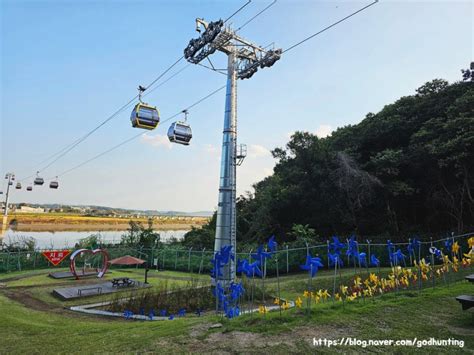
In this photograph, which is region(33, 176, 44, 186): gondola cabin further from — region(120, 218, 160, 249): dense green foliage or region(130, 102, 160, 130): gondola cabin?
region(130, 102, 160, 130): gondola cabin

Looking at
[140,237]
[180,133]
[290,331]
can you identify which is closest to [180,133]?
[180,133]

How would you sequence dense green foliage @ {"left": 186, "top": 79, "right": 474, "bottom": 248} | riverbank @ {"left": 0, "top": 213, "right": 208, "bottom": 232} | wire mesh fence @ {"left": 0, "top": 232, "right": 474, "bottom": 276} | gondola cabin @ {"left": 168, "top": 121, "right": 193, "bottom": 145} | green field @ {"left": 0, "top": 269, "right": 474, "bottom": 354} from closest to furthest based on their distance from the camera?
green field @ {"left": 0, "top": 269, "right": 474, "bottom": 354} → gondola cabin @ {"left": 168, "top": 121, "right": 193, "bottom": 145} → wire mesh fence @ {"left": 0, "top": 232, "right": 474, "bottom": 276} → dense green foliage @ {"left": 186, "top": 79, "right": 474, "bottom": 248} → riverbank @ {"left": 0, "top": 213, "right": 208, "bottom": 232}

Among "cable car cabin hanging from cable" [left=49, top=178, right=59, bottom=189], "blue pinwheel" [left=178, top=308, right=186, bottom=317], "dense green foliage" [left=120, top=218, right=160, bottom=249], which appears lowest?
"blue pinwheel" [left=178, top=308, right=186, bottom=317]

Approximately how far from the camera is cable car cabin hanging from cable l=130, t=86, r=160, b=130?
8.88 meters

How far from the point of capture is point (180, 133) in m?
9.83

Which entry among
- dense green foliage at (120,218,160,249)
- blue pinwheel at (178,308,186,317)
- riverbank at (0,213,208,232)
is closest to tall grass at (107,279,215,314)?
blue pinwheel at (178,308,186,317)

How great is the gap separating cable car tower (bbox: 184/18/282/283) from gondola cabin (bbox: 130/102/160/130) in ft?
8.67

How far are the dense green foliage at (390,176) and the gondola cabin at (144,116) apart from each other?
13240mm

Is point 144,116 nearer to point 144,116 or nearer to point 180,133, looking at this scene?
point 144,116

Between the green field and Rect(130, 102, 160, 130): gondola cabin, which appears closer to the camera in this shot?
the green field

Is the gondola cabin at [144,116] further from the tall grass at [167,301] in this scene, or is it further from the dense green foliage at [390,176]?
the dense green foliage at [390,176]

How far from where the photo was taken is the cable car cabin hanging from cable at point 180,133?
9.72 m

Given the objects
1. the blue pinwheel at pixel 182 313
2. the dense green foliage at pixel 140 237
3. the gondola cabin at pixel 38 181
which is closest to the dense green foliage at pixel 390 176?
the dense green foliage at pixel 140 237

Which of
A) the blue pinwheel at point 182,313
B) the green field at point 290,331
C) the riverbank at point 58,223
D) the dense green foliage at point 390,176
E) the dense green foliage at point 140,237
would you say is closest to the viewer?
the green field at point 290,331
